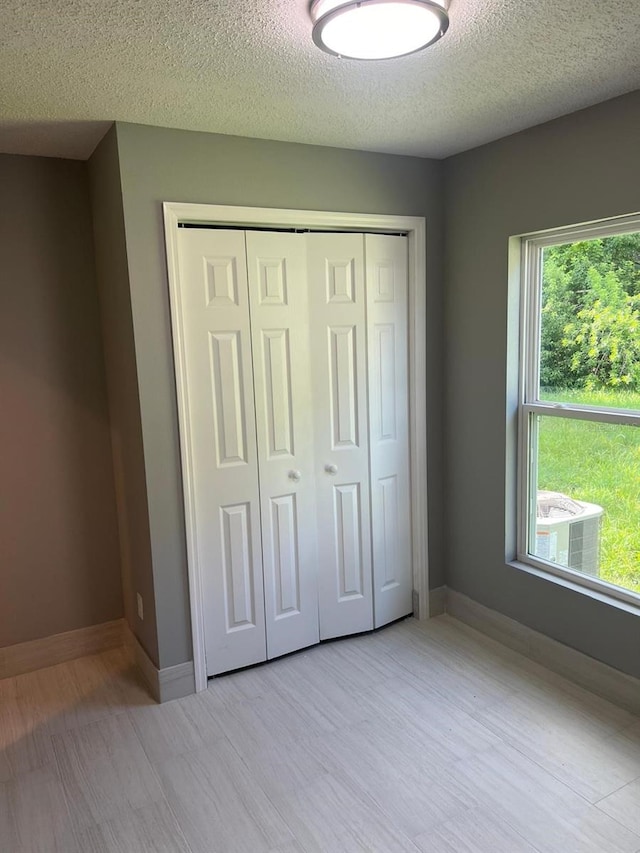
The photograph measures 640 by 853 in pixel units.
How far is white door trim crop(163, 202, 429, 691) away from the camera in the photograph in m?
2.58

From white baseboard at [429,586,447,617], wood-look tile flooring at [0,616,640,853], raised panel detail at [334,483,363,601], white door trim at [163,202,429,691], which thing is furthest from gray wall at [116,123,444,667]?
white baseboard at [429,586,447,617]

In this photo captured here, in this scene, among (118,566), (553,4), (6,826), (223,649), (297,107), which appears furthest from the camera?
(118,566)

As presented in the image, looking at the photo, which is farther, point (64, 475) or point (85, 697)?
point (64, 475)

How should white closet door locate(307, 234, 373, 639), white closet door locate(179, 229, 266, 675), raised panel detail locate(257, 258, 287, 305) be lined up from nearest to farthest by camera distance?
white closet door locate(179, 229, 266, 675) → raised panel detail locate(257, 258, 287, 305) → white closet door locate(307, 234, 373, 639)

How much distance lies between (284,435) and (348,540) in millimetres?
666

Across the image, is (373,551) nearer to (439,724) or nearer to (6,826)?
(439,724)

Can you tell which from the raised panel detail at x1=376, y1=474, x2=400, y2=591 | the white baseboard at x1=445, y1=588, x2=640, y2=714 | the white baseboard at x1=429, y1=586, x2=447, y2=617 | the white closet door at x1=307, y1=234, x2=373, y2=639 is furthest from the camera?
the white baseboard at x1=429, y1=586, x2=447, y2=617

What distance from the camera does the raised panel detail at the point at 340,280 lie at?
297cm

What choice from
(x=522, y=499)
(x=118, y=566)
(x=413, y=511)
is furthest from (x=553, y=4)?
(x=118, y=566)

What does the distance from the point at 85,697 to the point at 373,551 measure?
1511mm

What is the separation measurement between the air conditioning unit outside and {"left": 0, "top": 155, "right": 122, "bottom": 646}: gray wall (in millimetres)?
2127

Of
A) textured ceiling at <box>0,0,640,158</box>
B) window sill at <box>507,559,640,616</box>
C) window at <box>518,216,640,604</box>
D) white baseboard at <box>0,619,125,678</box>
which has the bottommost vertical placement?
white baseboard at <box>0,619,125,678</box>

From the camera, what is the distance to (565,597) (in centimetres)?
278

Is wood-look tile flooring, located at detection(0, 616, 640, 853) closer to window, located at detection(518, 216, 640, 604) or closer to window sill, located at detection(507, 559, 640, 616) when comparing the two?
window sill, located at detection(507, 559, 640, 616)
